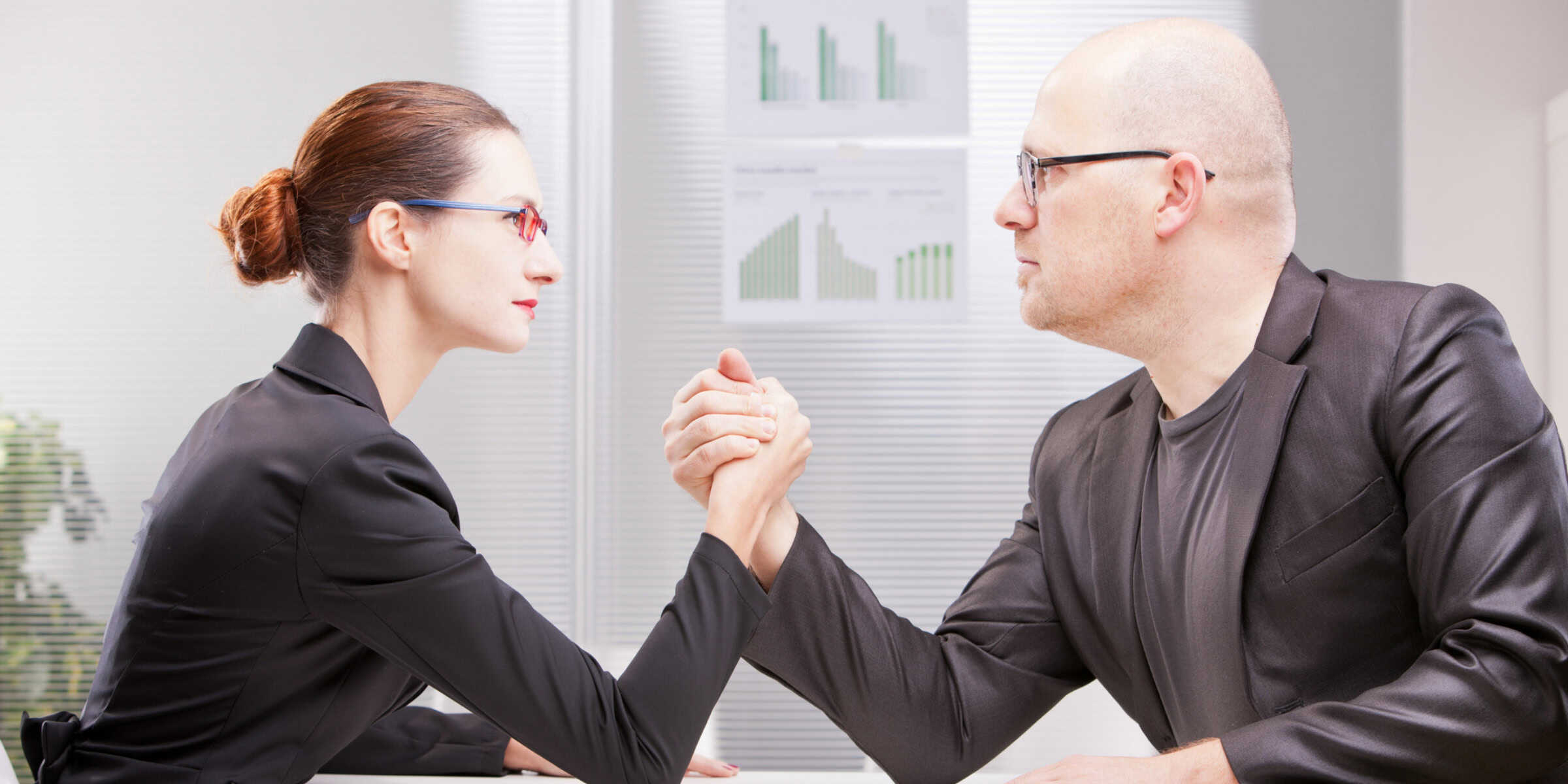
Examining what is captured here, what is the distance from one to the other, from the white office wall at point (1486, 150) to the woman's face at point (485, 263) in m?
2.26

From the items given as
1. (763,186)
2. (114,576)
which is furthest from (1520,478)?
(114,576)

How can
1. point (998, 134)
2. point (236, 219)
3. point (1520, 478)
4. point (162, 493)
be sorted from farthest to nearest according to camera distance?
point (998, 134) < point (236, 219) < point (162, 493) < point (1520, 478)

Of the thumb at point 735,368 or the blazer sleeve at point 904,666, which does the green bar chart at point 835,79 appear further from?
the blazer sleeve at point 904,666

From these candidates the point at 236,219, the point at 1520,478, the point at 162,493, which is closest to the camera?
the point at 1520,478

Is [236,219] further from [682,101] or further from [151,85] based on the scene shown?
[151,85]

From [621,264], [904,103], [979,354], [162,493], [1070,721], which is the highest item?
[904,103]

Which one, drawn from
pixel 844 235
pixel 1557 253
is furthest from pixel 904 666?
pixel 1557 253

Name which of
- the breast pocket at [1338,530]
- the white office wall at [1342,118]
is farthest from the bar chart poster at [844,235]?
the breast pocket at [1338,530]

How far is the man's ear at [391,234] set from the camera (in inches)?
57.1

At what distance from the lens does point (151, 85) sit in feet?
9.95

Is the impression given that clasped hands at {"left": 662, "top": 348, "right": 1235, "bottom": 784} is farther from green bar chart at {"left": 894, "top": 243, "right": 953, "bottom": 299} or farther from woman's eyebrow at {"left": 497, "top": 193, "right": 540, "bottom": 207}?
green bar chart at {"left": 894, "top": 243, "right": 953, "bottom": 299}

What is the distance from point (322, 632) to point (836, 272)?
192 centimetres

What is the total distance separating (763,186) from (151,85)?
1585mm

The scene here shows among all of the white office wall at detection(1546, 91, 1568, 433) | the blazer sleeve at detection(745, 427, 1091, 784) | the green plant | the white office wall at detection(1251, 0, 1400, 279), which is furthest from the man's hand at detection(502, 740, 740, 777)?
the white office wall at detection(1546, 91, 1568, 433)
